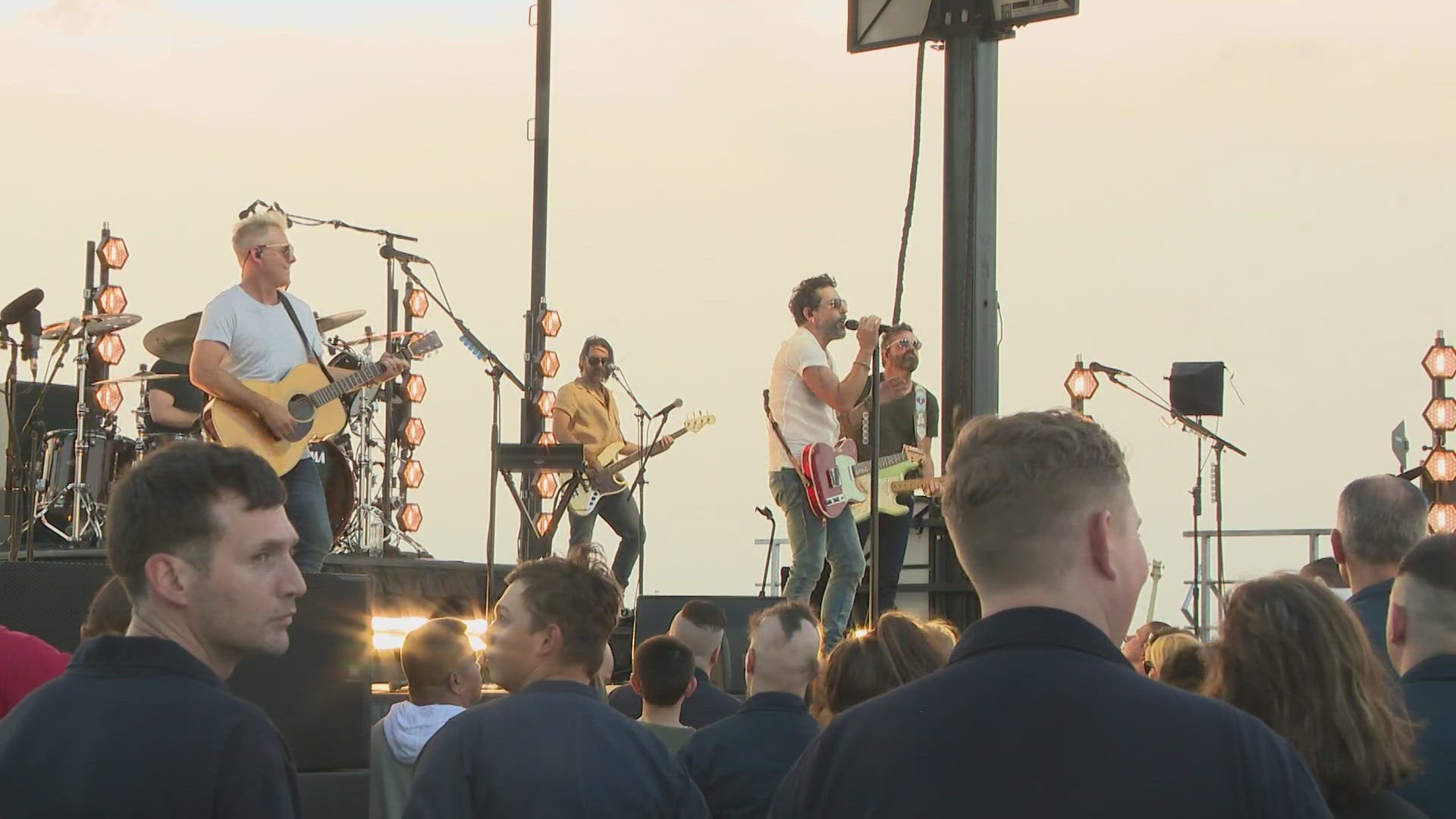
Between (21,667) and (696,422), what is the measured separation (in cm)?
831

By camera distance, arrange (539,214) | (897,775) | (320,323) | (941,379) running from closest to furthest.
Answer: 1. (897,775)
2. (941,379)
3. (320,323)
4. (539,214)

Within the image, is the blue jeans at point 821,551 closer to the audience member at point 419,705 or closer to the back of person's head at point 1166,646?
the back of person's head at point 1166,646

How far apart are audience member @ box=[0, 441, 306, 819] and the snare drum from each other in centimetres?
841

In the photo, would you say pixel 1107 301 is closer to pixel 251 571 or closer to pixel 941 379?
pixel 941 379

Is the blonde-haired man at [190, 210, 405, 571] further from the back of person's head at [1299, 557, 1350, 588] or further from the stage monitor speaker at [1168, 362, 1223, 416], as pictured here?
the stage monitor speaker at [1168, 362, 1223, 416]

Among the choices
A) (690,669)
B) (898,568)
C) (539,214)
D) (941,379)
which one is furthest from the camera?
(539,214)

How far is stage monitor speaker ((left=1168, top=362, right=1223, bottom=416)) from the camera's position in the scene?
1068 centimetres

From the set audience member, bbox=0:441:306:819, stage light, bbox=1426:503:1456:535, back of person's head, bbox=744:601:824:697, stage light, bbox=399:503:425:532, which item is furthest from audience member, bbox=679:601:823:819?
stage light, bbox=399:503:425:532

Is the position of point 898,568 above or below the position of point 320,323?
below

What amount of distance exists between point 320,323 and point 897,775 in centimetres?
1026

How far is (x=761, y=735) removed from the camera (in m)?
3.92

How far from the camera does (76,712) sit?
2.07m

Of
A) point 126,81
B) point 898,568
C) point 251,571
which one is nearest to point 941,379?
point 898,568

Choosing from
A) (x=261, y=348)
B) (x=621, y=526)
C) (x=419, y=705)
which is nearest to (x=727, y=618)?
(x=621, y=526)
